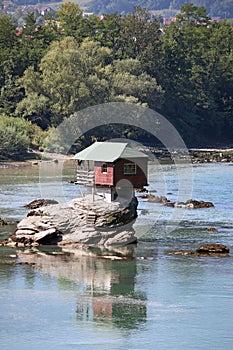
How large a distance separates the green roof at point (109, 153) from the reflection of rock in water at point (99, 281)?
5.02 meters

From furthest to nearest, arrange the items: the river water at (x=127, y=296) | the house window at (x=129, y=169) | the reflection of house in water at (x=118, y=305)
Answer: the house window at (x=129, y=169) < the reflection of house in water at (x=118, y=305) < the river water at (x=127, y=296)

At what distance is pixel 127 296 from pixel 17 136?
6612cm

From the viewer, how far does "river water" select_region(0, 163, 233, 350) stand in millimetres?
37188

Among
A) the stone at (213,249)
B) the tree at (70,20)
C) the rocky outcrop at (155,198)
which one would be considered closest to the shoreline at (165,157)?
the rocky outcrop at (155,198)

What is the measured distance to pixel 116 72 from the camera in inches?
4865

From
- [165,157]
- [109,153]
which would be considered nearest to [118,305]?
[109,153]

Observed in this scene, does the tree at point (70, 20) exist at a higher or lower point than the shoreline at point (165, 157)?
higher

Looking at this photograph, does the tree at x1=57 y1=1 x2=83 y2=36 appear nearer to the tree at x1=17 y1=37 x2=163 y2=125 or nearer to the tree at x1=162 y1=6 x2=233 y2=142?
the tree at x1=162 y1=6 x2=233 y2=142

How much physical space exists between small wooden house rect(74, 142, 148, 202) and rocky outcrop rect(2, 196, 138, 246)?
117cm

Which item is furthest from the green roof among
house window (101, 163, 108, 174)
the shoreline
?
the shoreline

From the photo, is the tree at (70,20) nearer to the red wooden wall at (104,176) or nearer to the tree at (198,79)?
the tree at (198,79)

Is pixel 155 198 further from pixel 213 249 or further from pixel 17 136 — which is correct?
pixel 17 136

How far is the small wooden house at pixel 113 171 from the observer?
5394 centimetres

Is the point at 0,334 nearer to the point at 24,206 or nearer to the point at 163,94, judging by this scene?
the point at 24,206
